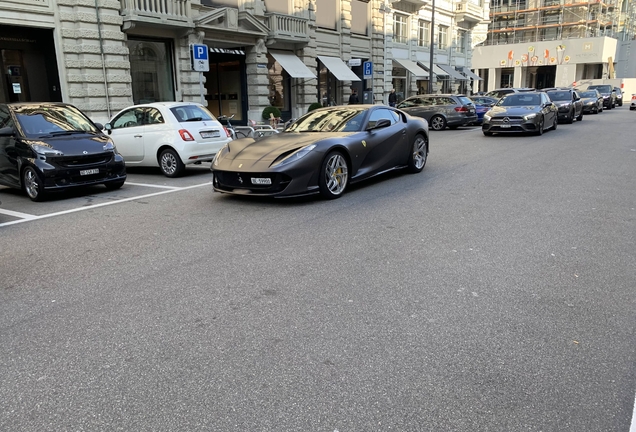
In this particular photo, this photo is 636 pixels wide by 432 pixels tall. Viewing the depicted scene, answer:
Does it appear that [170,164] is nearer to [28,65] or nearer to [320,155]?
[320,155]

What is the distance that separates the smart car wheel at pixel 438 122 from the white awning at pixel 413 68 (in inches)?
563

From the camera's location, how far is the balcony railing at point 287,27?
78.5 ft

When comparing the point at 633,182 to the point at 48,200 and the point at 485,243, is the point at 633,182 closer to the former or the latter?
the point at 485,243

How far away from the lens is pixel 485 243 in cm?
555

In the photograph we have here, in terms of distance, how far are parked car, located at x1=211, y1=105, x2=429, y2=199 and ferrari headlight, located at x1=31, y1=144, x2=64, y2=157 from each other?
9.23ft

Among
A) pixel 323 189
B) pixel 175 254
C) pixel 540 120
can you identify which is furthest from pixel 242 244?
pixel 540 120

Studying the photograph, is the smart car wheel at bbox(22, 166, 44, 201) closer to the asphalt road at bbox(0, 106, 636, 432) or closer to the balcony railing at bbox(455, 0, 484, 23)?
the asphalt road at bbox(0, 106, 636, 432)

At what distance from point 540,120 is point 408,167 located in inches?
387

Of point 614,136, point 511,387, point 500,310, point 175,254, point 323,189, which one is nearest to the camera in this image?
point 511,387

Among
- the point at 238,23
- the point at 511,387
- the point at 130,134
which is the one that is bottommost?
the point at 511,387

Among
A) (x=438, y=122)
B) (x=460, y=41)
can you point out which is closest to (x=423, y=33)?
(x=460, y=41)

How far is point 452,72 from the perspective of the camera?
43.1 m

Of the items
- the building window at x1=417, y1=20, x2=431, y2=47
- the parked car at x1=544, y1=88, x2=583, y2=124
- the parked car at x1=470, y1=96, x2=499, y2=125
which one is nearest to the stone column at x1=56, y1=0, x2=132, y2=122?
the parked car at x1=470, y1=96, x2=499, y2=125

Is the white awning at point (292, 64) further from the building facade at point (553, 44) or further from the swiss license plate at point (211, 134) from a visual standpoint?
the building facade at point (553, 44)
